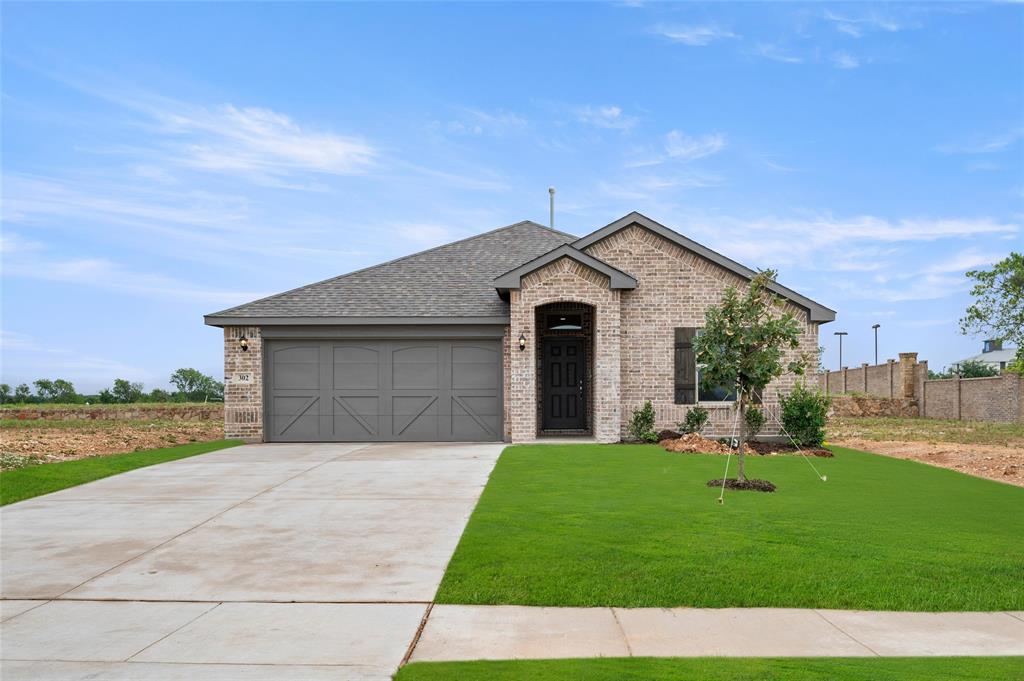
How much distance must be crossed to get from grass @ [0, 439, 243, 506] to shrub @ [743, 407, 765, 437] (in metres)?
12.7

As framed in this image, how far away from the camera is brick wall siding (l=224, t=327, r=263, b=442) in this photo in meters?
18.0

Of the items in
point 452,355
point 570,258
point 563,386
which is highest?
point 570,258

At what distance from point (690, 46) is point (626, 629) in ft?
57.5

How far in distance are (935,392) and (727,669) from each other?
3565cm

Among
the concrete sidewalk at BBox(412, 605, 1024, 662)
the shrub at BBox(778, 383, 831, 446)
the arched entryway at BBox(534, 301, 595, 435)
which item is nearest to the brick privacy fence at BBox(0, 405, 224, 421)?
the arched entryway at BBox(534, 301, 595, 435)

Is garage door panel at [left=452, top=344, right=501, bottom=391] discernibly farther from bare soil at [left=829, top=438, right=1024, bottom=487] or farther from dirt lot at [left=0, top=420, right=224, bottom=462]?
bare soil at [left=829, top=438, right=1024, bottom=487]

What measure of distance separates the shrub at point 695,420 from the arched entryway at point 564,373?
275 centimetres

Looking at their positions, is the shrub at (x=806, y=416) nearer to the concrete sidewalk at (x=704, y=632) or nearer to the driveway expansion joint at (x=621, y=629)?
the concrete sidewalk at (x=704, y=632)

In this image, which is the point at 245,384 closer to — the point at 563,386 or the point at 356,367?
the point at 356,367

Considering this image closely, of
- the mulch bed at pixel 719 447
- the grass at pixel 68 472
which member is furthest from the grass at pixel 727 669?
the mulch bed at pixel 719 447

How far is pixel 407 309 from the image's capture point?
59.4 ft

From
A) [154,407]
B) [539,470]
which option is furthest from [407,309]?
[154,407]

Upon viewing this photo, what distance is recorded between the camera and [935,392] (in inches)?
1358

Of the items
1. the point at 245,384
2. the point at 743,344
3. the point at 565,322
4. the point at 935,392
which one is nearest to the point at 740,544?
the point at 743,344
